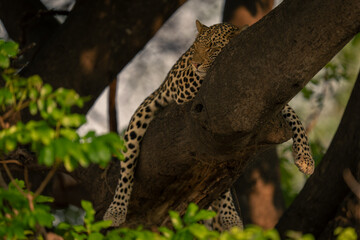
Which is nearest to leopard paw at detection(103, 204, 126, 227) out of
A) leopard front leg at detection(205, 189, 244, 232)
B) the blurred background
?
leopard front leg at detection(205, 189, 244, 232)

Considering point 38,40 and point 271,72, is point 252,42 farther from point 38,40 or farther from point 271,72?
point 38,40

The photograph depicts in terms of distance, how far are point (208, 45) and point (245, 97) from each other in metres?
1.06

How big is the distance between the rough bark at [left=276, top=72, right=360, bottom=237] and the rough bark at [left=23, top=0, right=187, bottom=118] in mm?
2173

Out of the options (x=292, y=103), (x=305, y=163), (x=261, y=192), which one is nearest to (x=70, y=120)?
(x=305, y=163)

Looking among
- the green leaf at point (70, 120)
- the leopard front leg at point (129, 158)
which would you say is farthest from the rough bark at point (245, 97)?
the green leaf at point (70, 120)

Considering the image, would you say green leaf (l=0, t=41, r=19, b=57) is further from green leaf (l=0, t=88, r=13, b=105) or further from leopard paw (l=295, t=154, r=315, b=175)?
leopard paw (l=295, t=154, r=315, b=175)

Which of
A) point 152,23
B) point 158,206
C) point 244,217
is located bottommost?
point 244,217

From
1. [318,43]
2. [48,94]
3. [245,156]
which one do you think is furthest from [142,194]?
[48,94]

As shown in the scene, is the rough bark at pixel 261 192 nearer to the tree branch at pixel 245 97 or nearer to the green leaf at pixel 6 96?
the tree branch at pixel 245 97

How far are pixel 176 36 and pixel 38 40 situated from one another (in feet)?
9.25

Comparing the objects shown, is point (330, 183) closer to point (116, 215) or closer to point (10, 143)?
point (116, 215)

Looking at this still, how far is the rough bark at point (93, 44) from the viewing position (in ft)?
20.2

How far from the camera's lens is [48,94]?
8.29ft

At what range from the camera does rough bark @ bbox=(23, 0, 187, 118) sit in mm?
6172
